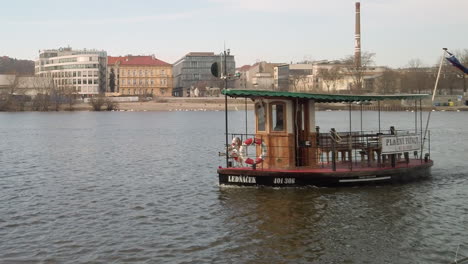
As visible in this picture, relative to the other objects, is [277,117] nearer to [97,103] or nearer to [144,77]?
[97,103]

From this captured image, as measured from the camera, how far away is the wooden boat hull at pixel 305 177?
22469mm

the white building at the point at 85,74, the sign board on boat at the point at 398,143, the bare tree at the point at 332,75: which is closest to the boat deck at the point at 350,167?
the sign board on boat at the point at 398,143

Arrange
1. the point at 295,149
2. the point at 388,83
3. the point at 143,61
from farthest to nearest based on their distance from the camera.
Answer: the point at 143,61 < the point at 388,83 < the point at 295,149

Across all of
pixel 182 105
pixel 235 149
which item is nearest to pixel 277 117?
pixel 235 149

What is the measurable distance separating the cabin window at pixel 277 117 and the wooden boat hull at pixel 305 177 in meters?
1.93

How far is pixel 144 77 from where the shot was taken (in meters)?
181

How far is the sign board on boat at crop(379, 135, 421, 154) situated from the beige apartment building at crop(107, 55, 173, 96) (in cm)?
15685

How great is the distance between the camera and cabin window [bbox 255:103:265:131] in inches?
930

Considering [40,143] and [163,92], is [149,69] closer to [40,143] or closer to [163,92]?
[163,92]

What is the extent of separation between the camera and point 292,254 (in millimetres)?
15266

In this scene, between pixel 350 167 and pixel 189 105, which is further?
pixel 189 105

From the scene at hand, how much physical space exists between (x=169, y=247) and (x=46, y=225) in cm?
564

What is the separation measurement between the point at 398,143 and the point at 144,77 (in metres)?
162

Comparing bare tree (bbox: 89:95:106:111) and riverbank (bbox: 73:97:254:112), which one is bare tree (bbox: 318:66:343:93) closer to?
riverbank (bbox: 73:97:254:112)
